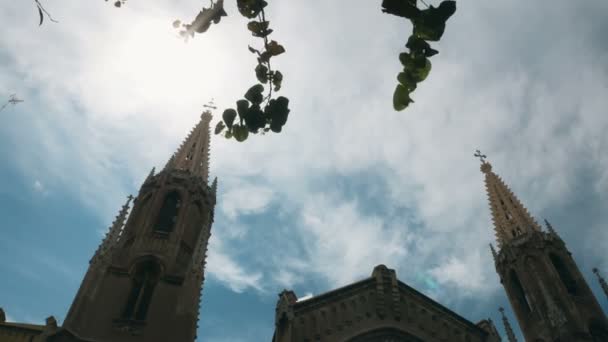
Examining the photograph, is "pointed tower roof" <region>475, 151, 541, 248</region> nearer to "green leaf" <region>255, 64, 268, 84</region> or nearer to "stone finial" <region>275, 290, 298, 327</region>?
"stone finial" <region>275, 290, 298, 327</region>

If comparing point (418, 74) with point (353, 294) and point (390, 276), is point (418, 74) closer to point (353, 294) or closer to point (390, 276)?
point (353, 294)

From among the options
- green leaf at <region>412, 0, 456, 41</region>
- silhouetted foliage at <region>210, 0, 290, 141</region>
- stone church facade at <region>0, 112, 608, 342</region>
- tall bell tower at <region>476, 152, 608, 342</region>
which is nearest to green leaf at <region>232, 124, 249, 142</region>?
silhouetted foliage at <region>210, 0, 290, 141</region>

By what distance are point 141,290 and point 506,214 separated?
81.3 ft

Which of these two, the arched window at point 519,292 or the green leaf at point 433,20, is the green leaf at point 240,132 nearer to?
the green leaf at point 433,20

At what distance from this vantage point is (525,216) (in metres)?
31.1

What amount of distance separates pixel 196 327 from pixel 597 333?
18934 millimetres

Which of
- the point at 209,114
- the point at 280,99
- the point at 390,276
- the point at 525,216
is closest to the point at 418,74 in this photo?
the point at 280,99

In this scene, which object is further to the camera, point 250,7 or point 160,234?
point 160,234

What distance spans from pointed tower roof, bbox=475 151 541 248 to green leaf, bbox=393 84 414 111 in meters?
29.2

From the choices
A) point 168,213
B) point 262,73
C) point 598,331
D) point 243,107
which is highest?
point 168,213

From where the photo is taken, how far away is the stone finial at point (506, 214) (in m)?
30.4

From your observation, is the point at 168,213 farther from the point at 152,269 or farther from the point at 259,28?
the point at 259,28

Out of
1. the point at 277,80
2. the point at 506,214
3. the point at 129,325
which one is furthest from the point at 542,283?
the point at 277,80

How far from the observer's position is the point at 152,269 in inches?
803
